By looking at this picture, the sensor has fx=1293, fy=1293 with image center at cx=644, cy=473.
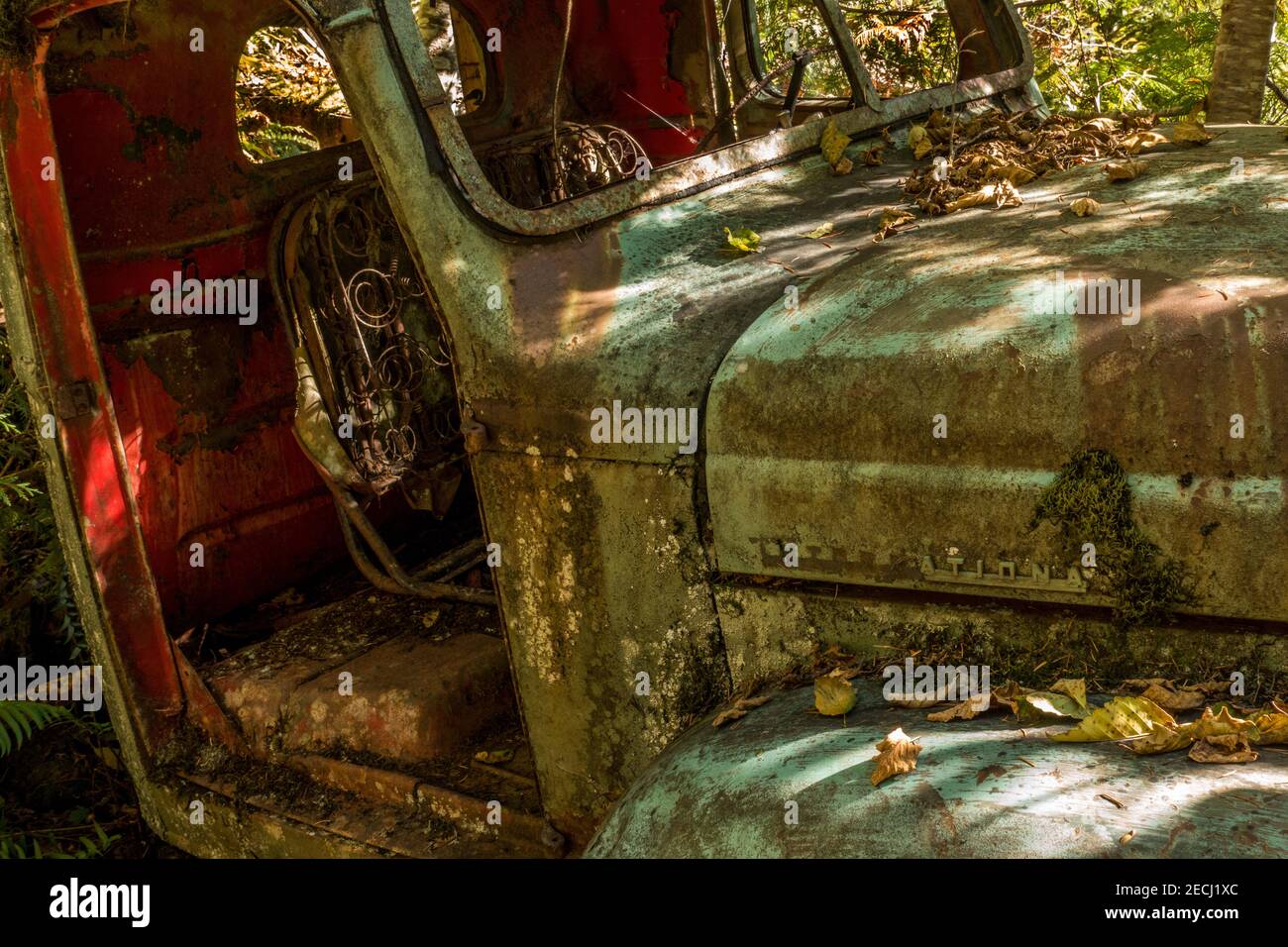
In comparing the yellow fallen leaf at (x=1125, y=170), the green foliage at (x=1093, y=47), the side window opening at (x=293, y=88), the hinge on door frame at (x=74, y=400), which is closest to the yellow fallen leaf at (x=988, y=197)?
the yellow fallen leaf at (x=1125, y=170)

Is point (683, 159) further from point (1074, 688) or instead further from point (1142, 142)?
point (1074, 688)

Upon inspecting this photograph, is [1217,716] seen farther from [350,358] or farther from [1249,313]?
[350,358]

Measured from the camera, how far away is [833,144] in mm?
3047

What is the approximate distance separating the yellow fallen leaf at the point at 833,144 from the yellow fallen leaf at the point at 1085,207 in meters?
0.77

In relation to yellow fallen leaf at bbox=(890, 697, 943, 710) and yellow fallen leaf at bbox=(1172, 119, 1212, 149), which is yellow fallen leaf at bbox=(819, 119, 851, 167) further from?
yellow fallen leaf at bbox=(890, 697, 943, 710)

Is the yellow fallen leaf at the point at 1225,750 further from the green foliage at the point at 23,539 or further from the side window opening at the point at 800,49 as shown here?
the green foliage at the point at 23,539

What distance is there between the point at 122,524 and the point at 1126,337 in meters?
2.37

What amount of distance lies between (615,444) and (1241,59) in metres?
4.82

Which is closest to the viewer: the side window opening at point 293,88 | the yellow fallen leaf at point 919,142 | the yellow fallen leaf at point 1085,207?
the yellow fallen leaf at point 1085,207

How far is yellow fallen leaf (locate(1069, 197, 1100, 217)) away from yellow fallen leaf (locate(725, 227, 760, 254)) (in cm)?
62

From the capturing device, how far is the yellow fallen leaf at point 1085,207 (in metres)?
2.36

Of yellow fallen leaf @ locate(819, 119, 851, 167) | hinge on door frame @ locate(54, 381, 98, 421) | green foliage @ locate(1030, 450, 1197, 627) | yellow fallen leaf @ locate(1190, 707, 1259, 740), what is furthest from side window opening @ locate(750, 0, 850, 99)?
yellow fallen leaf @ locate(1190, 707, 1259, 740)

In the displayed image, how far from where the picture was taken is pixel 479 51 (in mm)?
4133

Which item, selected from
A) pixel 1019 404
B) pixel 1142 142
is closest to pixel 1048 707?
pixel 1019 404
